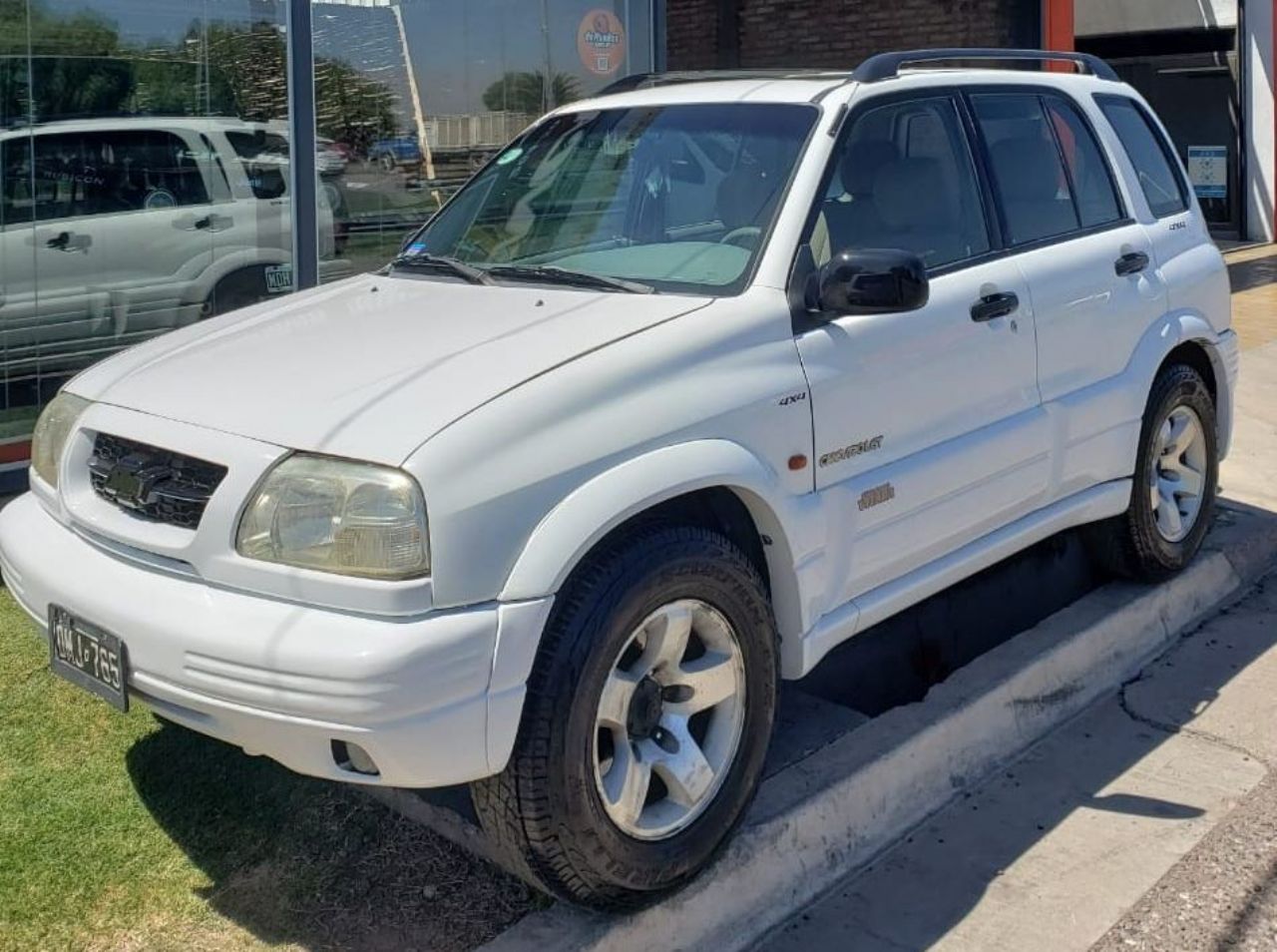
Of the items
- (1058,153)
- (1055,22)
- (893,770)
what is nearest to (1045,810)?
(893,770)

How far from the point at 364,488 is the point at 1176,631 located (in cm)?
374

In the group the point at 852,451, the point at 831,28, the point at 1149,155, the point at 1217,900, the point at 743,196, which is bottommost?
the point at 1217,900

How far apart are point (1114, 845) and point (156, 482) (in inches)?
109

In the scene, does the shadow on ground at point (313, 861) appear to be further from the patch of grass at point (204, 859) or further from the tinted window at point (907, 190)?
the tinted window at point (907, 190)

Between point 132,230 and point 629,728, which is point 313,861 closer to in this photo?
point 629,728

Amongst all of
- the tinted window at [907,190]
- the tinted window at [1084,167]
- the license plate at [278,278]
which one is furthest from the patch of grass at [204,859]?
the license plate at [278,278]

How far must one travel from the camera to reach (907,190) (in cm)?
440

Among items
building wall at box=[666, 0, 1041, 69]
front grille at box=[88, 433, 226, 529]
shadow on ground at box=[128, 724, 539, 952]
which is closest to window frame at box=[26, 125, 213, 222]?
shadow on ground at box=[128, 724, 539, 952]

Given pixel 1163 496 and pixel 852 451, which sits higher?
pixel 852 451

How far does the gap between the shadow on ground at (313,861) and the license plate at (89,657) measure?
63 cm

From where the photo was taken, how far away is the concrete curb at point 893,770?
3.45 m

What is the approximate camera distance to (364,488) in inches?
118

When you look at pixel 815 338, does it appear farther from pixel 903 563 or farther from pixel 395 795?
pixel 395 795

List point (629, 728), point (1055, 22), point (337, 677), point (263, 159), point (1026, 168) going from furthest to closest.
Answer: point (1055, 22) < point (263, 159) < point (1026, 168) < point (629, 728) < point (337, 677)
